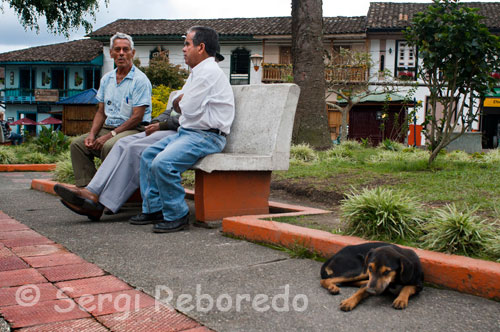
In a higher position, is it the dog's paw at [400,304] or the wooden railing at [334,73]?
the wooden railing at [334,73]

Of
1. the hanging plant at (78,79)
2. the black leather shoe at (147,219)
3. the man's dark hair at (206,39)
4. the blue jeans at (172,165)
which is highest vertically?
the hanging plant at (78,79)

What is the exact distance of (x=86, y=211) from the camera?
423cm

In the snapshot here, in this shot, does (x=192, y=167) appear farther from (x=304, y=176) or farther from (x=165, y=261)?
(x=304, y=176)

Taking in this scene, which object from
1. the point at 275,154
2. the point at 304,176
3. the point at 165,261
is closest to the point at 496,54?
the point at 304,176

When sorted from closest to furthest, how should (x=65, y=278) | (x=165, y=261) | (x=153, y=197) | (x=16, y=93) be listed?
1. (x=65, y=278)
2. (x=165, y=261)
3. (x=153, y=197)
4. (x=16, y=93)

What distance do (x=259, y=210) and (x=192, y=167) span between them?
2.26 ft

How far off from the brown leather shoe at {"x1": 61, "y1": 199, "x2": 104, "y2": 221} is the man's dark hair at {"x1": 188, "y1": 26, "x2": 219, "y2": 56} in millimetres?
1469

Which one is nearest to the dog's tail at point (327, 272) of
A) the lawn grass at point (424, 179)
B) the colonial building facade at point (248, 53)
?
the lawn grass at point (424, 179)

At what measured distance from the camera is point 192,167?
406 centimetres

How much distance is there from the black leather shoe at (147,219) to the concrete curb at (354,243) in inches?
26.8

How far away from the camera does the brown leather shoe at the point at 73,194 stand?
4129 mm

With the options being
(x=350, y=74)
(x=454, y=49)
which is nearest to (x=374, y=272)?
(x=454, y=49)

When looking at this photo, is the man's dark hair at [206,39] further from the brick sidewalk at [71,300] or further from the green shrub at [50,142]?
the green shrub at [50,142]

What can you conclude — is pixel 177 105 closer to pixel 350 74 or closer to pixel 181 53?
pixel 350 74
